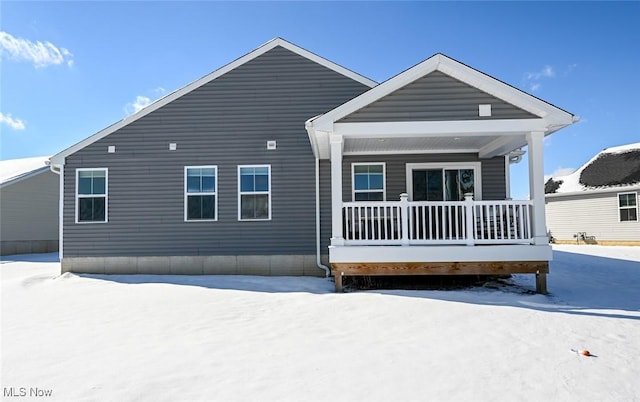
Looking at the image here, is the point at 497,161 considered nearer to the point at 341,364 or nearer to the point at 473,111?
the point at 473,111

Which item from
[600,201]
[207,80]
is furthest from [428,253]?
[600,201]

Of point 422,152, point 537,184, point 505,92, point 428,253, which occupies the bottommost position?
point 428,253

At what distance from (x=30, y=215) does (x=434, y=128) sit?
1997cm

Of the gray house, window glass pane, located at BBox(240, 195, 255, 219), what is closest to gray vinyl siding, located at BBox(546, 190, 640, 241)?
the gray house

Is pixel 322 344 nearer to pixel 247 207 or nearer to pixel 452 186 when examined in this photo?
pixel 247 207

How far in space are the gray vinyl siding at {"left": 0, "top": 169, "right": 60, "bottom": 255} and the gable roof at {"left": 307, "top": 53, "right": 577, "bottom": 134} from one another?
1768cm

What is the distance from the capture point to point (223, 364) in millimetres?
4090

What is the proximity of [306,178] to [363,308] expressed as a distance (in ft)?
15.7

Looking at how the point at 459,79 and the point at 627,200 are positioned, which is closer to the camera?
the point at 459,79

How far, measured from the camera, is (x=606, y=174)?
65.6 feet

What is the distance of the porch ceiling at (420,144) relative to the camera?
9141mm

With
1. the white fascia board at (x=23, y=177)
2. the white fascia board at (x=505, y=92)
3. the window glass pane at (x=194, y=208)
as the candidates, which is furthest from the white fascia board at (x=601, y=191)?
the white fascia board at (x=23, y=177)

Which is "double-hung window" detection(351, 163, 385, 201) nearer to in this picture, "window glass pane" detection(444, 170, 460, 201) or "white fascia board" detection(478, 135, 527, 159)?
"window glass pane" detection(444, 170, 460, 201)

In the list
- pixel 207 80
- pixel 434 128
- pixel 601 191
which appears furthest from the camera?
pixel 601 191
